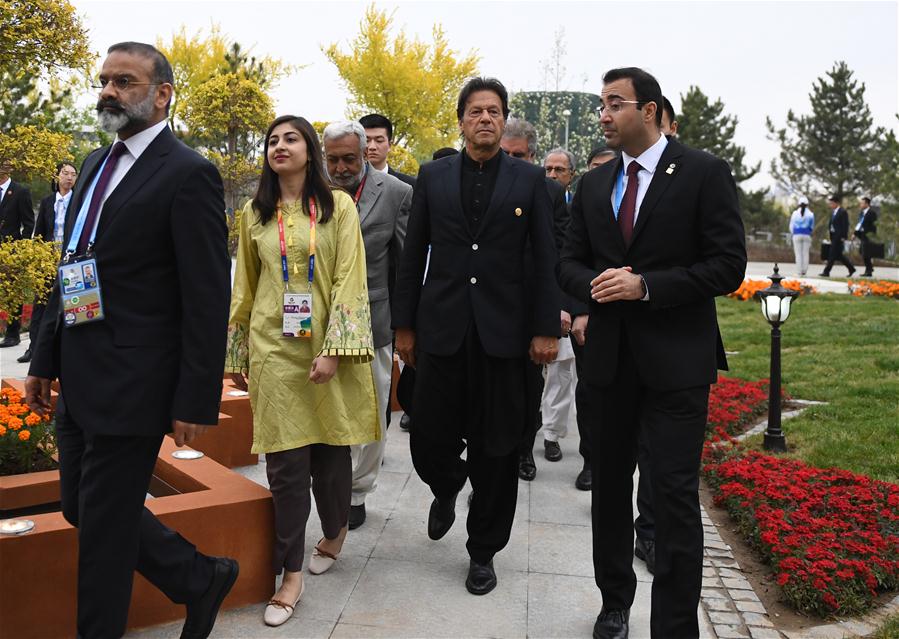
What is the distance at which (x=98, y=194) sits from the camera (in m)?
2.75

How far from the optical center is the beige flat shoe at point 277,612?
3.47 meters

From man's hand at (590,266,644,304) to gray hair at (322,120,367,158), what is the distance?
6.26 ft

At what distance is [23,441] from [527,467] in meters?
3.18

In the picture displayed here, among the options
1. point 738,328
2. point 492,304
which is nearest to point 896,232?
point 738,328

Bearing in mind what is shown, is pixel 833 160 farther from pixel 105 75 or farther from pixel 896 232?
pixel 105 75

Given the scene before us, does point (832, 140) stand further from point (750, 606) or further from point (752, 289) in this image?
point (750, 606)

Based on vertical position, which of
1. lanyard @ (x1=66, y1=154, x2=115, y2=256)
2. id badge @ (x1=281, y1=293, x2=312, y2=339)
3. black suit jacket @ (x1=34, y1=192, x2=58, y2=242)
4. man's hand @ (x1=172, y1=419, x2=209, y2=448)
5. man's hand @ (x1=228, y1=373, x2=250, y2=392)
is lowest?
man's hand @ (x1=228, y1=373, x2=250, y2=392)

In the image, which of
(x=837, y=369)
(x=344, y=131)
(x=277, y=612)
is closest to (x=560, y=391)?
(x=344, y=131)

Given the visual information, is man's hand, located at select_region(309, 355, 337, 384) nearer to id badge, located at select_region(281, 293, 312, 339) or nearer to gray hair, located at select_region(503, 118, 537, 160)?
id badge, located at select_region(281, 293, 312, 339)

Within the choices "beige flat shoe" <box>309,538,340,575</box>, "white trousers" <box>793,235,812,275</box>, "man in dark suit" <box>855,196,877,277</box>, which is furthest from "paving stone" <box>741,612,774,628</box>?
"man in dark suit" <box>855,196,877,277</box>

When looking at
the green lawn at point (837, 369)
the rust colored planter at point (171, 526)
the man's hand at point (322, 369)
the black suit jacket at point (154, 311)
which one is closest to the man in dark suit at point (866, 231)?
the green lawn at point (837, 369)

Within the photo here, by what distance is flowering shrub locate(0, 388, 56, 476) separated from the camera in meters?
4.18

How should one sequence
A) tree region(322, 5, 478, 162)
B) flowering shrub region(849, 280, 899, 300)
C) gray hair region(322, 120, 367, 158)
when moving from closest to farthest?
gray hair region(322, 120, 367, 158) < flowering shrub region(849, 280, 899, 300) < tree region(322, 5, 478, 162)

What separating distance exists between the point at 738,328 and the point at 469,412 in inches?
396
